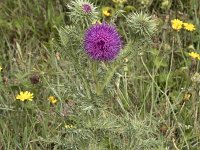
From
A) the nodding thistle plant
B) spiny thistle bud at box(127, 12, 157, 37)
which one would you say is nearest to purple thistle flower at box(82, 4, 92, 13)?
Result: the nodding thistle plant

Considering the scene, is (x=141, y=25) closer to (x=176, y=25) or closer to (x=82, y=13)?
(x=82, y=13)

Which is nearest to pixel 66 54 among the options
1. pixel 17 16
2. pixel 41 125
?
pixel 41 125

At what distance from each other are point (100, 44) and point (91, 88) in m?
0.21

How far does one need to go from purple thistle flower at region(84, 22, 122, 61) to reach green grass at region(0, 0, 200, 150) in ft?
0.16

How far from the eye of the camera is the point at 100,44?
164 centimetres

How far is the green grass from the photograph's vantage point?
5.72 ft

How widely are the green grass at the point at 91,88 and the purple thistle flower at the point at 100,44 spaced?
0.16 ft

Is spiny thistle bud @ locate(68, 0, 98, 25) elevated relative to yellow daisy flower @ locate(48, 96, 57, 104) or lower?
elevated

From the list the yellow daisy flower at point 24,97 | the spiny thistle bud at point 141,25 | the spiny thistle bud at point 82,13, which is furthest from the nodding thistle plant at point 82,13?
the yellow daisy flower at point 24,97

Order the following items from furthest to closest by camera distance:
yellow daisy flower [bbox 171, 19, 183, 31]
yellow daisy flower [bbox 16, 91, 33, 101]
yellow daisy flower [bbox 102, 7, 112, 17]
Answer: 1. yellow daisy flower [bbox 102, 7, 112, 17]
2. yellow daisy flower [bbox 171, 19, 183, 31]
3. yellow daisy flower [bbox 16, 91, 33, 101]

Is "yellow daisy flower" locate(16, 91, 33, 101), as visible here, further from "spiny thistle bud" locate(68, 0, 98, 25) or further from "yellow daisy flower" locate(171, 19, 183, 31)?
"yellow daisy flower" locate(171, 19, 183, 31)

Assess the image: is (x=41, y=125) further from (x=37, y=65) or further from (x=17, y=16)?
(x=17, y=16)

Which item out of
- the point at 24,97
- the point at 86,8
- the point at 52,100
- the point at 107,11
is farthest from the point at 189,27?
the point at 86,8

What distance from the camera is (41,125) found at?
2.23 meters
